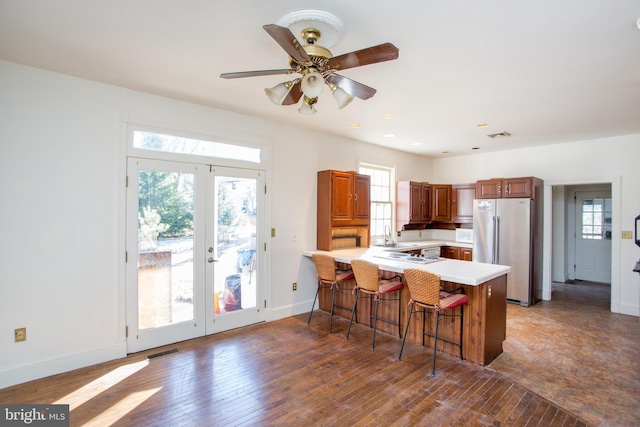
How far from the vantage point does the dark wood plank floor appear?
2.32 m

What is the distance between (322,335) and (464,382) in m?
1.63

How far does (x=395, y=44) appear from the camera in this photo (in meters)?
2.38

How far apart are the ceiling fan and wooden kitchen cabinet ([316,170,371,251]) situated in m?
2.27

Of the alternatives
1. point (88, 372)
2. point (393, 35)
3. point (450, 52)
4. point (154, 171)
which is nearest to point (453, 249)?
point (450, 52)

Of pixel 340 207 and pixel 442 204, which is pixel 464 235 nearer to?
pixel 442 204

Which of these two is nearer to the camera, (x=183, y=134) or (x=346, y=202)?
(x=183, y=134)

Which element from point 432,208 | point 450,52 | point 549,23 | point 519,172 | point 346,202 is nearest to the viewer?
point 549,23

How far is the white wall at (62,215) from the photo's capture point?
272cm

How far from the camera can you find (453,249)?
20.7 ft

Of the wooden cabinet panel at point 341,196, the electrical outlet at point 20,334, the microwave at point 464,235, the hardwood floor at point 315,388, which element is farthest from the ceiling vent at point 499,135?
the electrical outlet at point 20,334

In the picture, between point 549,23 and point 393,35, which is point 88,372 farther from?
point 549,23

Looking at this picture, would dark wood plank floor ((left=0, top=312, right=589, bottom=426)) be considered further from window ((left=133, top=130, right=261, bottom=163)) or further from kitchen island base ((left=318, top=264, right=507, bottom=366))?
window ((left=133, top=130, right=261, bottom=163))

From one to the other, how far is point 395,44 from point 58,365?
4.00 metres

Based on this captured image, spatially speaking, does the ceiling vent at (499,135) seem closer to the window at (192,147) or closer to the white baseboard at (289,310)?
the window at (192,147)
